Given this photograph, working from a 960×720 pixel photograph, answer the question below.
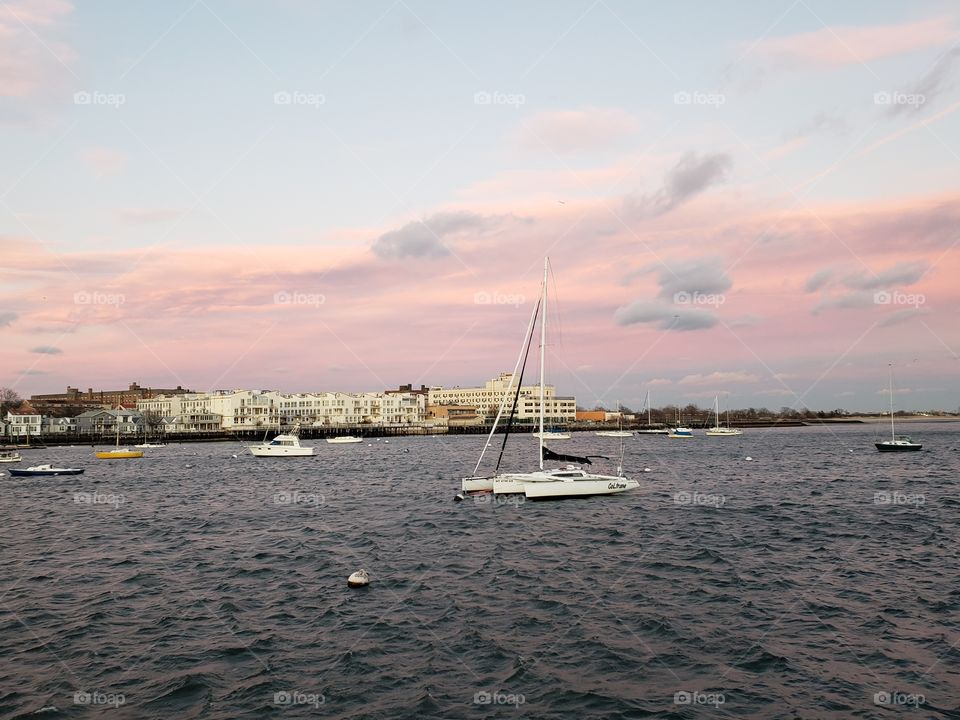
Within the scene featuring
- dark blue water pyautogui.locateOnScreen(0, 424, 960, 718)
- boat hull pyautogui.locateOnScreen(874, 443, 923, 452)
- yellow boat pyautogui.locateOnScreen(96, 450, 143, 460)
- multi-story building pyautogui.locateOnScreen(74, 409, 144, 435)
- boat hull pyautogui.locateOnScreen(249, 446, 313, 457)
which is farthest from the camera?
multi-story building pyautogui.locateOnScreen(74, 409, 144, 435)

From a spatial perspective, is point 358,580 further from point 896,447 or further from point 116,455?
point 896,447

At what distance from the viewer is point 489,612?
20.2 m

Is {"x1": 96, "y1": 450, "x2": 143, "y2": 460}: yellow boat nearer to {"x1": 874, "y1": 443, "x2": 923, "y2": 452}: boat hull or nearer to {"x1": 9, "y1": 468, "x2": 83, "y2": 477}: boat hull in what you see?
{"x1": 9, "y1": 468, "x2": 83, "y2": 477}: boat hull

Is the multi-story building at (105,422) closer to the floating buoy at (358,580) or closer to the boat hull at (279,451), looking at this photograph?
the boat hull at (279,451)

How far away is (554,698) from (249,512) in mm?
32664

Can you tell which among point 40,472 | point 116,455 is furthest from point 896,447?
point 116,455

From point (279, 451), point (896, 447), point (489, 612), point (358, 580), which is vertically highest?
point (358, 580)

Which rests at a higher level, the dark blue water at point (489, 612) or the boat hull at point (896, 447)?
the dark blue water at point (489, 612)

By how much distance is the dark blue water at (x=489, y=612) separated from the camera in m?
14.4

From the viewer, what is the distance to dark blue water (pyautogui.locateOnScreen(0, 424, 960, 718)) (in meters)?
14.4

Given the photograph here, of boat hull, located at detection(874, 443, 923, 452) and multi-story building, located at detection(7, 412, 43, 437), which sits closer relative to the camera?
boat hull, located at detection(874, 443, 923, 452)

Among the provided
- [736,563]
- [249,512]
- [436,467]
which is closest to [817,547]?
[736,563]

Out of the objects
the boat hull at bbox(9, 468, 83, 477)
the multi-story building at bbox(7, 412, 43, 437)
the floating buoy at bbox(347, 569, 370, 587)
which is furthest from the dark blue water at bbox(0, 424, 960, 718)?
the multi-story building at bbox(7, 412, 43, 437)

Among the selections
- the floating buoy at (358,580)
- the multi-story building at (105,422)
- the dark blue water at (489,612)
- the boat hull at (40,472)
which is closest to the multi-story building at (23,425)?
the multi-story building at (105,422)
